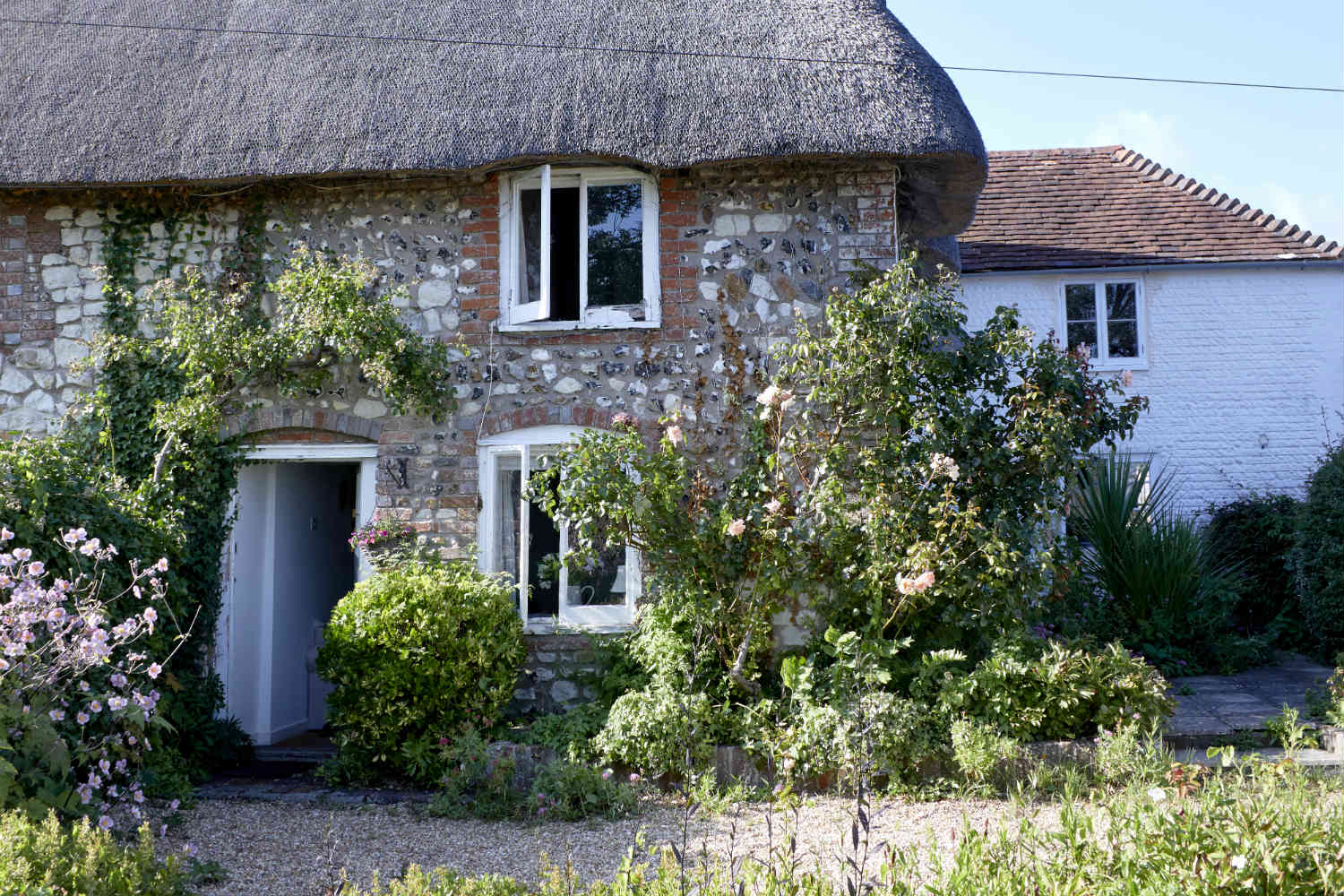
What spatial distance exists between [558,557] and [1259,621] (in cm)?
752

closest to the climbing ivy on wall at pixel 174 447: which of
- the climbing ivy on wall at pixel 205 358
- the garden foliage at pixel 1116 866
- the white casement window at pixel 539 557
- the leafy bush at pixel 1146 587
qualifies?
the climbing ivy on wall at pixel 205 358

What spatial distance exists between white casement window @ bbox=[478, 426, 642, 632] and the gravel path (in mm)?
1616

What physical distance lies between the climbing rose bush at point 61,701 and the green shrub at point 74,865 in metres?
0.48

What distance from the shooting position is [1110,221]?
540 inches

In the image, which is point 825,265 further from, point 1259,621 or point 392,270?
point 1259,621

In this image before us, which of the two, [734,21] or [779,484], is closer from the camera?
[779,484]

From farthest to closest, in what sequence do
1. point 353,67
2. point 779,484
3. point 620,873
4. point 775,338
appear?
point 353,67 → point 775,338 → point 779,484 → point 620,873

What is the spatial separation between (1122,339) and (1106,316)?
33 cm

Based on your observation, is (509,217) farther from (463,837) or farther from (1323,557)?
(1323,557)

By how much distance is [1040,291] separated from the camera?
1326 cm

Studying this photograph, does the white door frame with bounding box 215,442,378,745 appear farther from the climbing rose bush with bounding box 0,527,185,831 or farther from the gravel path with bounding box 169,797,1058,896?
the climbing rose bush with bounding box 0,527,185,831

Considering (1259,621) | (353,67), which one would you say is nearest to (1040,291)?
(1259,621)

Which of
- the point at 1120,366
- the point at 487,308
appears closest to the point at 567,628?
the point at 487,308

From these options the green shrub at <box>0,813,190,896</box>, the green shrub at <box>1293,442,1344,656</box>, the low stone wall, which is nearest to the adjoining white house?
the green shrub at <box>1293,442,1344,656</box>
